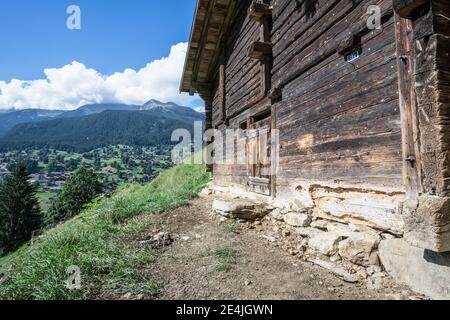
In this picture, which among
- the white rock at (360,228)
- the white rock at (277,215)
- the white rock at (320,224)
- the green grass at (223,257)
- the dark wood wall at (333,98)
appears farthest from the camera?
the white rock at (277,215)

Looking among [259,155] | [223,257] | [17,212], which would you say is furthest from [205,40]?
[17,212]

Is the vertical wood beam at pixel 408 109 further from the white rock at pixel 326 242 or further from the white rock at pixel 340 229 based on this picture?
the white rock at pixel 326 242

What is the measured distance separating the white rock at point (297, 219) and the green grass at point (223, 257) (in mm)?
1254

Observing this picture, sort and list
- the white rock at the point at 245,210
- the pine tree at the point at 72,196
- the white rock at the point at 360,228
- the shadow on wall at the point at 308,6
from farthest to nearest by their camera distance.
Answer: the pine tree at the point at 72,196, the white rock at the point at 245,210, the shadow on wall at the point at 308,6, the white rock at the point at 360,228

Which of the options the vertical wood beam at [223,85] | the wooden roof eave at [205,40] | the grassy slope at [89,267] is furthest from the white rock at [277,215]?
the wooden roof eave at [205,40]

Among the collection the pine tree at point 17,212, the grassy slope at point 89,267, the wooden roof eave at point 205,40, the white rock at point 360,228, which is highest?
the wooden roof eave at point 205,40

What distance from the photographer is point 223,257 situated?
4219mm

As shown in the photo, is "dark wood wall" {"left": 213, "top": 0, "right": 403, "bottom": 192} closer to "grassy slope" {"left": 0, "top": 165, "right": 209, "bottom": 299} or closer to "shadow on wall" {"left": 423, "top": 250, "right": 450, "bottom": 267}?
"shadow on wall" {"left": 423, "top": 250, "right": 450, "bottom": 267}

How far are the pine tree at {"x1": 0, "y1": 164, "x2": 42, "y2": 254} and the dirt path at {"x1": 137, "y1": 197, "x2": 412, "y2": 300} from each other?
138 feet

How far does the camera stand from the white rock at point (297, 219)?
4.74 metres

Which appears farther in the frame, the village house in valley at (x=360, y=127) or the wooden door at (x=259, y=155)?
the wooden door at (x=259, y=155)

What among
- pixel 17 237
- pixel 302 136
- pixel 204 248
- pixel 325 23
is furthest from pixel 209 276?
pixel 17 237

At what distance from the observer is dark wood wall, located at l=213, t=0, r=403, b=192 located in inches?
132
